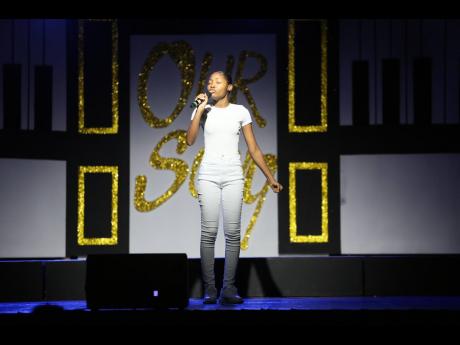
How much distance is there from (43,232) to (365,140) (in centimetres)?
227

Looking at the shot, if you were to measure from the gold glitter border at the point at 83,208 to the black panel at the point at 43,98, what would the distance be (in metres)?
0.39

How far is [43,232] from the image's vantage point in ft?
17.3

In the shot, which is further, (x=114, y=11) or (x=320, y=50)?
(x=320, y=50)

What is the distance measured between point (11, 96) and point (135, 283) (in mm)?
1931

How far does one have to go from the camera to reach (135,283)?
159 inches

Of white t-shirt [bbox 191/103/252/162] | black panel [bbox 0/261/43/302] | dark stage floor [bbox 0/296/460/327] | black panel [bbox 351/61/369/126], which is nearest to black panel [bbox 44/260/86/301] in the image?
black panel [bbox 0/261/43/302]

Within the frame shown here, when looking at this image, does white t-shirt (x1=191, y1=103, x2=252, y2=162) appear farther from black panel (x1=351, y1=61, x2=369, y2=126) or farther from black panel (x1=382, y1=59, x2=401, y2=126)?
black panel (x1=382, y1=59, x2=401, y2=126)

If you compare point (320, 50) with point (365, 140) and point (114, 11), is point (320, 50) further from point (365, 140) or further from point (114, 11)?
point (114, 11)

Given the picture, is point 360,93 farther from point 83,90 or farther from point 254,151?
point 83,90

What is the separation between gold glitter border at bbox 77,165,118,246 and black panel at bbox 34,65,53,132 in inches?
15.4

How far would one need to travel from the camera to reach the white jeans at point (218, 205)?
4.35 metres

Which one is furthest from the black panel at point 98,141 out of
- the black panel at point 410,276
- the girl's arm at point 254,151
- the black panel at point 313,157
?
the black panel at point 410,276

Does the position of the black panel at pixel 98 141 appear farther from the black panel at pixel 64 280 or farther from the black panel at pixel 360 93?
the black panel at pixel 360 93

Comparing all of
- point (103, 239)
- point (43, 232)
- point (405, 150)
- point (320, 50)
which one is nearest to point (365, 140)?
point (405, 150)
